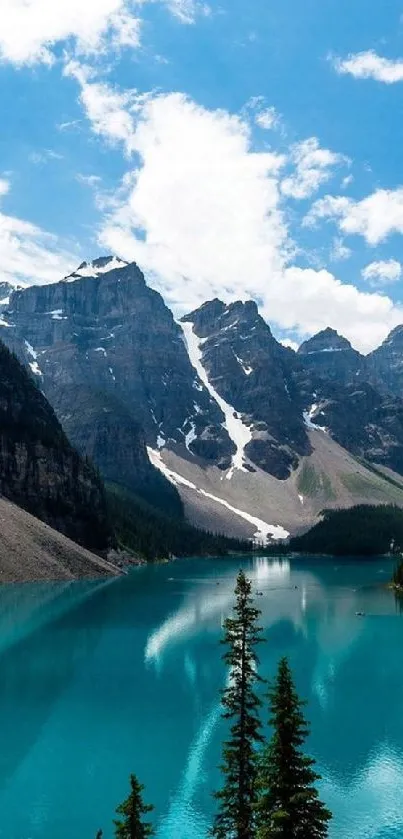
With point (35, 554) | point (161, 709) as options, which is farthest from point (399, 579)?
point (161, 709)

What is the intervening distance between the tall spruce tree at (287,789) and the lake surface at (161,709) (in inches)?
609

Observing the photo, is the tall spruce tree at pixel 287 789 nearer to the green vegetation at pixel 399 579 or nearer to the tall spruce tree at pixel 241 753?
the tall spruce tree at pixel 241 753

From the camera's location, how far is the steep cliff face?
174m

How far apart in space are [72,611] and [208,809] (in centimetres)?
7061

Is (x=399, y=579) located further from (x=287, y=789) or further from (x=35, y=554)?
(x=287, y=789)

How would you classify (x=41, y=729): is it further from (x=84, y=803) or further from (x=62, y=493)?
(x=62, y=493)

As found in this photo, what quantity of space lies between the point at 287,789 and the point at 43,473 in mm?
167296

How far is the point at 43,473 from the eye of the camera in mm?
179000

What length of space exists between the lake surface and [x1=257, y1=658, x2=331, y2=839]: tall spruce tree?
15.5 meters

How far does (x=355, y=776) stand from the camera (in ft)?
125

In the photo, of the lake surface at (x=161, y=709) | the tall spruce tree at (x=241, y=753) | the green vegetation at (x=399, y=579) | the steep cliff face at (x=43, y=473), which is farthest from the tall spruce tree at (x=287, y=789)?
the steep cliff face at (x=43, y=473)

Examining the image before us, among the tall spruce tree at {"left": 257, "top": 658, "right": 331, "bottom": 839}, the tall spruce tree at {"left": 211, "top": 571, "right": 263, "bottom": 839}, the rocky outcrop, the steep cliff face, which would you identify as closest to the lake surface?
the tall spruce tree at {"left": 211, "top": 571, "right": 263, "bottom": 839}

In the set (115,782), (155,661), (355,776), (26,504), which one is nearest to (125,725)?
(115,782)

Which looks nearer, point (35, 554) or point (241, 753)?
point (241, 753)
